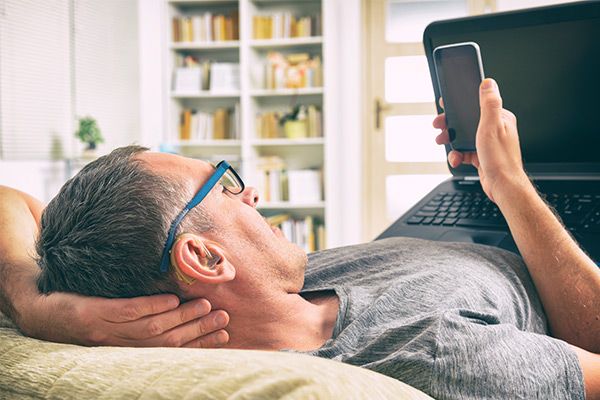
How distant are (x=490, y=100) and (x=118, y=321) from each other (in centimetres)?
69

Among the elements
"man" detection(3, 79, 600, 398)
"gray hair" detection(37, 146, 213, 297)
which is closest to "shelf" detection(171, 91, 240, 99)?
"man" detection(3, 79, 600, 398)

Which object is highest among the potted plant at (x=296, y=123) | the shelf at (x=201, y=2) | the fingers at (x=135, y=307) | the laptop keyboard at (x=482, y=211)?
the shelf at (x=201, y=2)

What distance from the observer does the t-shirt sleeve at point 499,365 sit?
27.2 inches

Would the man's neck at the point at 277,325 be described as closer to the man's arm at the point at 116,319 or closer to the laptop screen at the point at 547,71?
the man's arm at the point at 116,319

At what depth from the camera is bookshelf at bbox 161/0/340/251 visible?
5.11 metres

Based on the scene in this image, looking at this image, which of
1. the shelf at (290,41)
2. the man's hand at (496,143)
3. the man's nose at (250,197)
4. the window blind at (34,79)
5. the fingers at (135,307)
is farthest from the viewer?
the shelf at (290,41)

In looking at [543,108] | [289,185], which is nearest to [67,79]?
[289,185]

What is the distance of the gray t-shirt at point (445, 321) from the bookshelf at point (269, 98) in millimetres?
3980

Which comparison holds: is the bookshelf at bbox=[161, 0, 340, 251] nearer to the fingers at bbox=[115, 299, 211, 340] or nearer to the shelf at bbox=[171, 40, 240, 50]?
the shelf at bbox=[171, 40, 240, 50]

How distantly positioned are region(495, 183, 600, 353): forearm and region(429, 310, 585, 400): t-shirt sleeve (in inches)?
8.7

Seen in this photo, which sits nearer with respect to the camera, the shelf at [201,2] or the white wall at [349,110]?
the white wall at [349,110]

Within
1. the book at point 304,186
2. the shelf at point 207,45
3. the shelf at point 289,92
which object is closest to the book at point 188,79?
the shelf at point 207,45

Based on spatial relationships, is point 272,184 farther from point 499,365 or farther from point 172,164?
point 499,365

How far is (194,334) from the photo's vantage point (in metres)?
0.84
